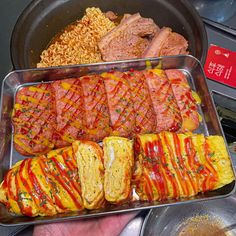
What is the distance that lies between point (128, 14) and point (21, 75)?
1.49 metres

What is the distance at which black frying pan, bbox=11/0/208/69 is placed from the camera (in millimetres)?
2998

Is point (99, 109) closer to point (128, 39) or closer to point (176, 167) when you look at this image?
point (176, 167)

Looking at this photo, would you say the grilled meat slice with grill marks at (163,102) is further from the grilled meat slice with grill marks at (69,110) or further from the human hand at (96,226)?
the human hand at (96,226)

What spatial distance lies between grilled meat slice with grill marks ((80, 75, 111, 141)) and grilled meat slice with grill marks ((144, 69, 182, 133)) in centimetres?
39

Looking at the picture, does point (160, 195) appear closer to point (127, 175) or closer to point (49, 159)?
point (127, 175)

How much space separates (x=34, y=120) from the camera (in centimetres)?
248

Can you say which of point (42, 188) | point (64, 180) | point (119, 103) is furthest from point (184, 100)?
point (42, 188)

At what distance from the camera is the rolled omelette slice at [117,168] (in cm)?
208

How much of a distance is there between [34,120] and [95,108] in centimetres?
48

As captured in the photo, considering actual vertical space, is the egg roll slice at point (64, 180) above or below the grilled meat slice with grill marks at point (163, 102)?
below

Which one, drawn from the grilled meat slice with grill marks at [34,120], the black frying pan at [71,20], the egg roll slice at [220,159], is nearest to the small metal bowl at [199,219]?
the egg roll slice at [220,159]

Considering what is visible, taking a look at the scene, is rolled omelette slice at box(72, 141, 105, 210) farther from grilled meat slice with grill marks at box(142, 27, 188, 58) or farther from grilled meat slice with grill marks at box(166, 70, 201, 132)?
grilled meat slice with grill marks at box(142, 27, 188, 58)

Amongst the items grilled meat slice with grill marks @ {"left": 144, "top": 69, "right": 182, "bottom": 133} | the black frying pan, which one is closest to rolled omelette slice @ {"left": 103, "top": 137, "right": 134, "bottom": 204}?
grilled meat slice with grill marks @ {"left": 144, "top": 69, "right": 182, "bottom": 133}

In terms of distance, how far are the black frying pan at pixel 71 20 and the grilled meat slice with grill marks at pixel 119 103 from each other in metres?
0.80
